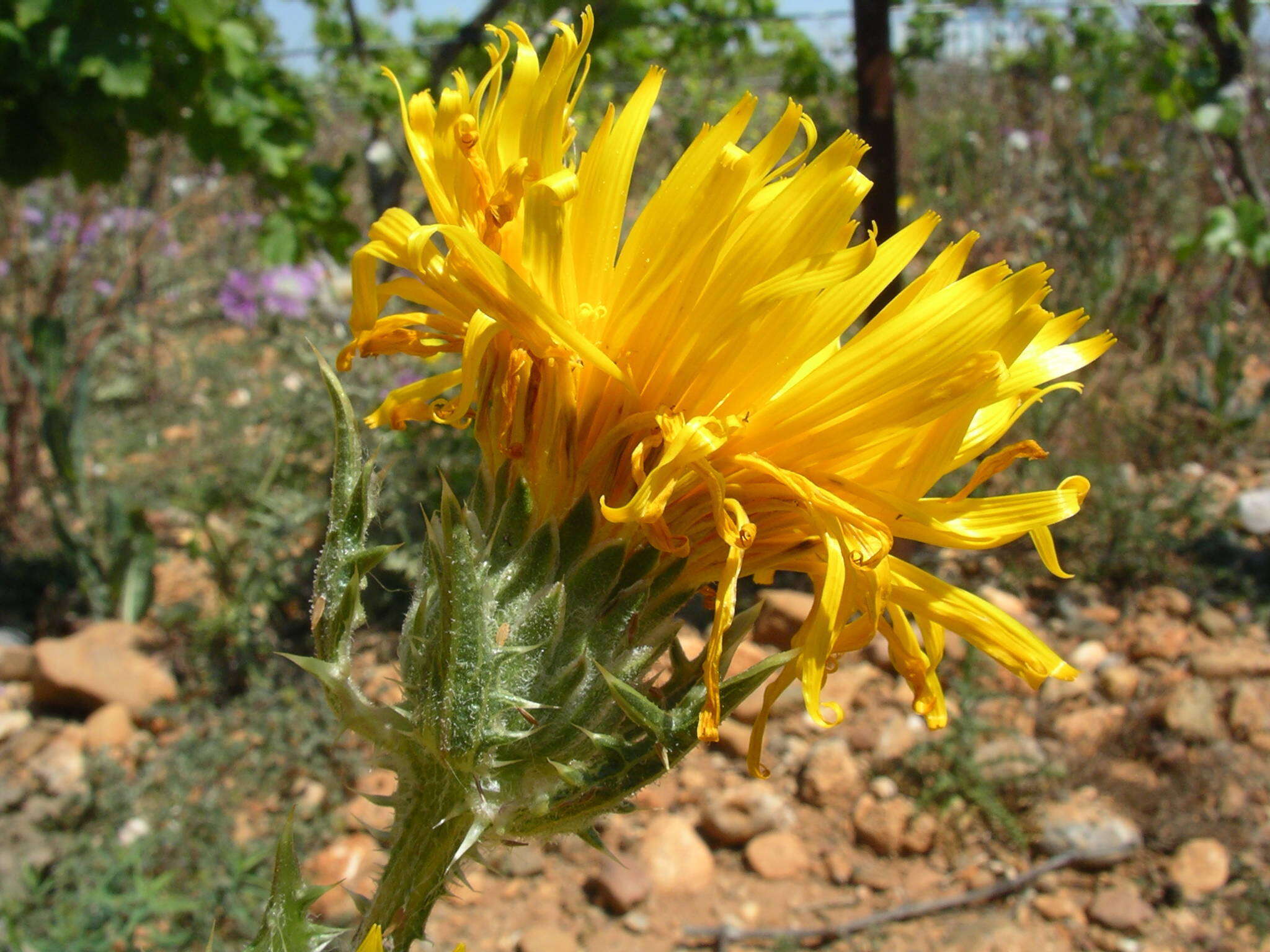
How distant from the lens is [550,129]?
1129 mm

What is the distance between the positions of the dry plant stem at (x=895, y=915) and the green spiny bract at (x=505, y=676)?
7.81 ft

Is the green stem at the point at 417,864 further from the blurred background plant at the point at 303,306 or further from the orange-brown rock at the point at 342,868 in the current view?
the orange-brown rock at the point at 342,868

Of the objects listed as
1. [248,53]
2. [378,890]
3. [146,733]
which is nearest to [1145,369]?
[248,53]

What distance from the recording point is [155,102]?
4344 mm

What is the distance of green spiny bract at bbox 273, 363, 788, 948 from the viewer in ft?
3.40

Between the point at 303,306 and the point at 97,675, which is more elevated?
the point at 303,306

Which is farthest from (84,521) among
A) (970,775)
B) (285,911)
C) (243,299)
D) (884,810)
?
(285,911)

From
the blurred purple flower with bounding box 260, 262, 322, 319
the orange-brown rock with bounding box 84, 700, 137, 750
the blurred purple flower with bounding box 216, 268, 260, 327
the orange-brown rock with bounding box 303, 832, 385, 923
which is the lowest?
the orange-brown rock with bounding box 84, 700, 137, 750

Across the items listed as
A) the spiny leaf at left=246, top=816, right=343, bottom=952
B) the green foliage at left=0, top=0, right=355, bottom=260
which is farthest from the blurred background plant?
the spiny leaf at left=246, top=816, right=343, bottom=952

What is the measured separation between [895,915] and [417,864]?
264cm

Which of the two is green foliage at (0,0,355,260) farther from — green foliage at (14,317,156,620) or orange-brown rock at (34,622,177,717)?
orange-brown rock at (34,622,177,717)

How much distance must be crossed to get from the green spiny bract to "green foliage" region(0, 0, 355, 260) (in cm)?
356

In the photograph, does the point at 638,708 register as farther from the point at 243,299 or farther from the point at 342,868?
the point at 243,299

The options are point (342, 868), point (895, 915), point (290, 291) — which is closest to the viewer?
point (895, 915)
